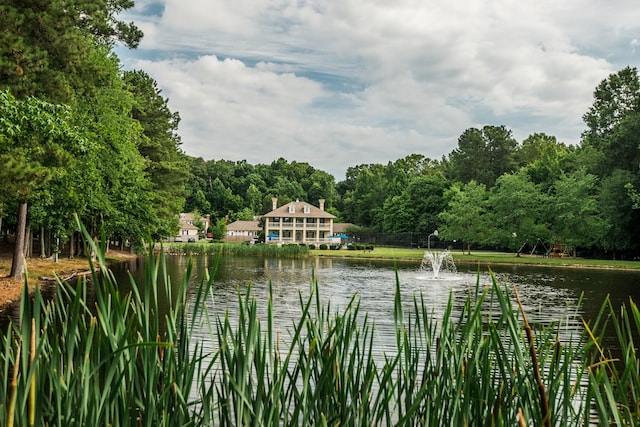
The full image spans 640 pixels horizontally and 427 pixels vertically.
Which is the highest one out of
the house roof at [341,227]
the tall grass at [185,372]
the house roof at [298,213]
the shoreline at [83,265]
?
the house roof at [298,213]

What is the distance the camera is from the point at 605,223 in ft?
162

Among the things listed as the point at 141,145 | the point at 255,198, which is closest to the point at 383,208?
the point at 255,198

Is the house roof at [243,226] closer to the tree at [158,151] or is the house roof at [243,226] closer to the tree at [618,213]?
the tree at [158,151]

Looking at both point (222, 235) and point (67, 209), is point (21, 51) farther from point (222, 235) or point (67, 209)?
point (222, 235)

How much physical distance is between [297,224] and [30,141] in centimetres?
7576

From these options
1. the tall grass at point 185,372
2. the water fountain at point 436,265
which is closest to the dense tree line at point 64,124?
the tall grass at point 185,372

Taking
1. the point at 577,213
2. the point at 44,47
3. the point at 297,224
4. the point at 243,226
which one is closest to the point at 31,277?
the point at 44,47

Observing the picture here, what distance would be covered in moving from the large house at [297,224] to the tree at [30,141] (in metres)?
73.4

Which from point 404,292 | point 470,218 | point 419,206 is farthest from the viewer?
point 419,206

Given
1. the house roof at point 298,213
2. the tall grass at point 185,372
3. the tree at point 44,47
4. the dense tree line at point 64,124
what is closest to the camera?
the tall grass at point 185,372

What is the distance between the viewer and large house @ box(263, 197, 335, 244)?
293ft

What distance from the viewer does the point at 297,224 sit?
9012cm

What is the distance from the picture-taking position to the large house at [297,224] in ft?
293

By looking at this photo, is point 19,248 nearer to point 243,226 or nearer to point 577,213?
point 577,213
